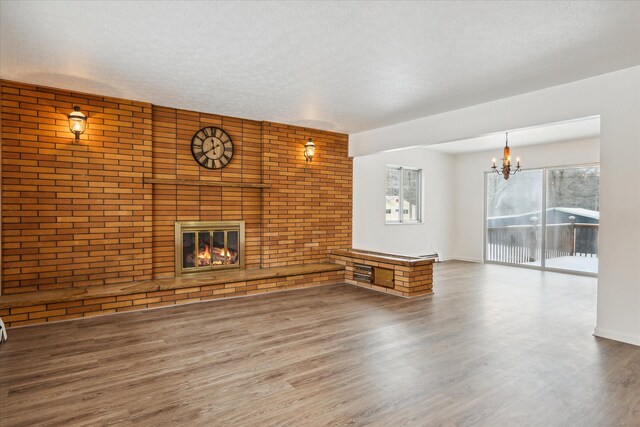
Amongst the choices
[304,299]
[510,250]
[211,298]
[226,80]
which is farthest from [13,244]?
[510,250]

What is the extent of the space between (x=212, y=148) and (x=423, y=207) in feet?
→ 17.2

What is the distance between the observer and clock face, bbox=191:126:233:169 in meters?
5.46

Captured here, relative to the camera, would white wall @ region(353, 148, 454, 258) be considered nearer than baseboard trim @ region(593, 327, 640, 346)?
No

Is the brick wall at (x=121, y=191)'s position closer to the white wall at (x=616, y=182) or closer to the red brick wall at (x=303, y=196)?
the red brick wall at (x=303, y=196)

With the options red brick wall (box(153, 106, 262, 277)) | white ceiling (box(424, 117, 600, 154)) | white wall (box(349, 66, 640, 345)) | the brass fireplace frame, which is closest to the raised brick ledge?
the brass fireplace frame

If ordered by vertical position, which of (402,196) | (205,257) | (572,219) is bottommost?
(205,257)

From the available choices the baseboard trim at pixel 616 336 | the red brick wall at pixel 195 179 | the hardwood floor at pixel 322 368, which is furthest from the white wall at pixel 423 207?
the baseboard trim at pixel 616 336

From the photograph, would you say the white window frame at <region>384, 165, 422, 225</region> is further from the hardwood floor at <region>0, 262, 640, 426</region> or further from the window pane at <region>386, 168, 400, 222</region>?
the hardwood floor at <region>0, 262, 640, 426</region>

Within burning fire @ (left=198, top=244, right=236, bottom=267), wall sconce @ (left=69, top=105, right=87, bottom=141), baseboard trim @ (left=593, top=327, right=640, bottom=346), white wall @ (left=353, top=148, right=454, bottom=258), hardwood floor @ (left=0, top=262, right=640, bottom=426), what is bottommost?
hardwood floor @ (left=0, top=262, right=640, bottom=426)

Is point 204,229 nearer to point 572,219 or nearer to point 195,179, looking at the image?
point 195,179

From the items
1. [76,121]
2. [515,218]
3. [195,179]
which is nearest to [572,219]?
[515,218]

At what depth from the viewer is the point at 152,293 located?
462cm

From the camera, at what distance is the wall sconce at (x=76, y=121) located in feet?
14.0

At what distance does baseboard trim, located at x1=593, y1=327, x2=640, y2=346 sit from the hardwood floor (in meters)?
0.09
